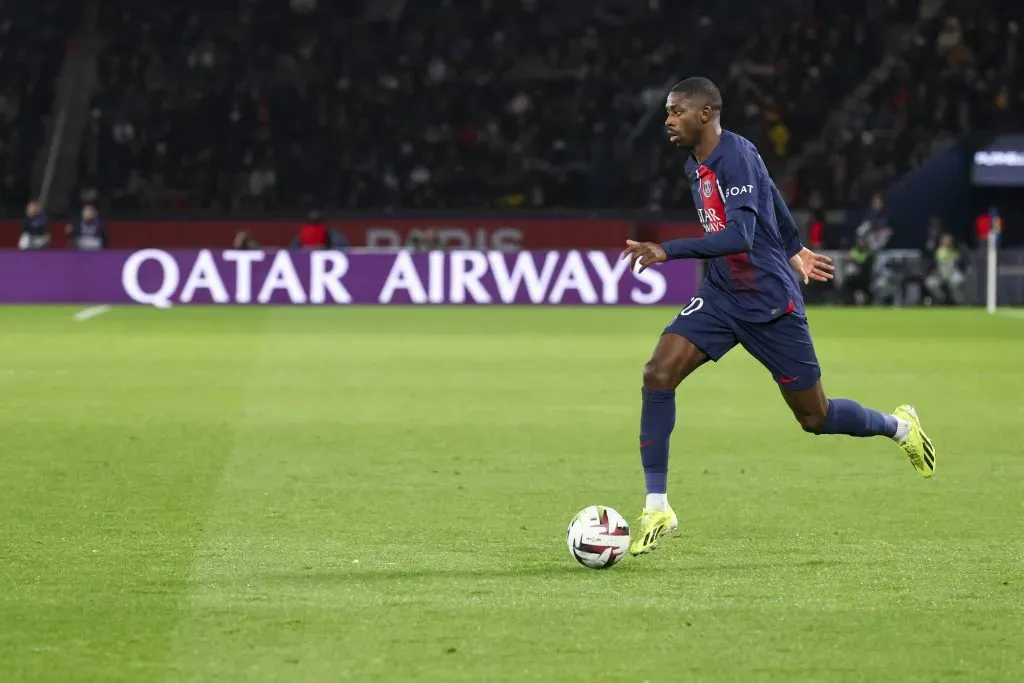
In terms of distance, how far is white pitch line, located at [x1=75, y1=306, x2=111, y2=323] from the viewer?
2611cm

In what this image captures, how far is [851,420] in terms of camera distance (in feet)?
26.9

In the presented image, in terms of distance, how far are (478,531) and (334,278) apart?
21784 mm

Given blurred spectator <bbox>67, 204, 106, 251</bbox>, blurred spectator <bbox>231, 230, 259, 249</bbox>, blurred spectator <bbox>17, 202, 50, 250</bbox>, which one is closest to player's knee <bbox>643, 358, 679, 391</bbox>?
blurred spectator <bbox>231, 230, 259, 249</bbox>

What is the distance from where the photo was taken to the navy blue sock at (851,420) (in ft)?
26.8

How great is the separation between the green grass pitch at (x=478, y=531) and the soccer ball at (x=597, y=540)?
0.06 m

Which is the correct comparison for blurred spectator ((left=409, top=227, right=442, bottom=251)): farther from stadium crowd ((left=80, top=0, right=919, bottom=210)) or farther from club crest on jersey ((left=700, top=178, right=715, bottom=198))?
club crest on jersey ((left=700, top=178, right=715, bottom=198))

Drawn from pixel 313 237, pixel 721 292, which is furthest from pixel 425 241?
pixel 721 292

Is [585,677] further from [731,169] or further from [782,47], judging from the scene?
[782,47]

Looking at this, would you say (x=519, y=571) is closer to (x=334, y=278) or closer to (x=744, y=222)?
(x=744, y=222)

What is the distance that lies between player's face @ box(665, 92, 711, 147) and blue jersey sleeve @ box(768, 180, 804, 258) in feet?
1.94

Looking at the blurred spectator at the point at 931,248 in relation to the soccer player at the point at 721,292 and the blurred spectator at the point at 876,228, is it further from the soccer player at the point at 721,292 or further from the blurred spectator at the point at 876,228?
the soccer player at the point at 721,292

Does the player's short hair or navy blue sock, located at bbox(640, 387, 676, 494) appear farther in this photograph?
navy blue sock, located at bbox(640, 387, 676, 494)

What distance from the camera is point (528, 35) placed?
1476 inches

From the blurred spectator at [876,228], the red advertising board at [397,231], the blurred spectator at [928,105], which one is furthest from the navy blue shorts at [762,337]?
the blurred spectator at [928,105]
